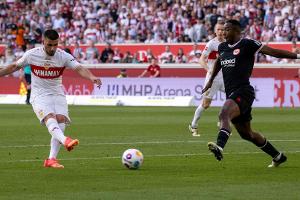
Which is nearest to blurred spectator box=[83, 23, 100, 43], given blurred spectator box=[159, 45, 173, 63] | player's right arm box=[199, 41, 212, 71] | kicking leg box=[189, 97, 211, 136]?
blurred spectator box=[159, 45, 173, 63]

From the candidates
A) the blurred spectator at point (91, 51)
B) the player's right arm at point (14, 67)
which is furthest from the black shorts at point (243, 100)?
the blurred spectator at point (91, 51)

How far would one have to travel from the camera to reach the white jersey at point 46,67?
14734 millimetres

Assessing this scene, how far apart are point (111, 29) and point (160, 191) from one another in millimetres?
34567

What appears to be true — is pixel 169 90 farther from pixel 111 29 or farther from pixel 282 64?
pixel 111 29

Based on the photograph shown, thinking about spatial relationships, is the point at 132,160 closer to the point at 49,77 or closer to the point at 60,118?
the point at 60,118

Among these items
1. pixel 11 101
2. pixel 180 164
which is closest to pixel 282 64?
pixel 11 101

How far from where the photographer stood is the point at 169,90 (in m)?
37.8

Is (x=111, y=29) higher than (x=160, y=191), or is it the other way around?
(x=160, y=191)

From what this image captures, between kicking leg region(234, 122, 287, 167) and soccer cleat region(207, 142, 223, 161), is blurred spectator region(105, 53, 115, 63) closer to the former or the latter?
kicking leg region(234, 122, 287, 167)

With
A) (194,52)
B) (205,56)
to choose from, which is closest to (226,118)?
(205,56)

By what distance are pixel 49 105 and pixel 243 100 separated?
3.10 m

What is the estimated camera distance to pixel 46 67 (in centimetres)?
1472

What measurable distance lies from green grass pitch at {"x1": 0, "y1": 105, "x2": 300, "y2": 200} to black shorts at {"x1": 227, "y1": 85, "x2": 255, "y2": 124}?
778 millimetres

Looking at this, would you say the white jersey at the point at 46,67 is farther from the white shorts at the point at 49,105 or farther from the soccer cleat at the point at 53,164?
the soccer cleat at the point at 53,164
